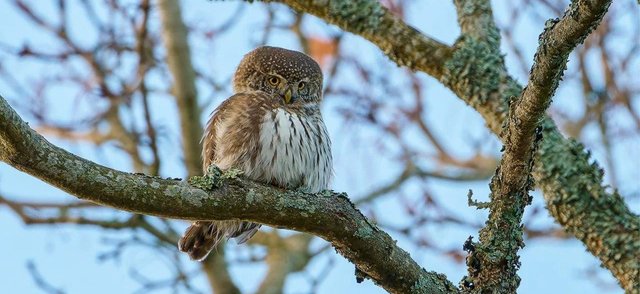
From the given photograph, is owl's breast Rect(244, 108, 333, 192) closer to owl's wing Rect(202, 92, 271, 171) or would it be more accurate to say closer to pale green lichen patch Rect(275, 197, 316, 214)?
owl's wing Rect(202, 92, 271, 171)

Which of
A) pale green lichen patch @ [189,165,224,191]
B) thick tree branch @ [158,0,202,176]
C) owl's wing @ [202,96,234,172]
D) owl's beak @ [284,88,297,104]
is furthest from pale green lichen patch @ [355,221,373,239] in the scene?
thick tree branch @ [158,0,202,176]

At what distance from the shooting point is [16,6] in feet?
24.0

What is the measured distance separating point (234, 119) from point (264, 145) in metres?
0.27

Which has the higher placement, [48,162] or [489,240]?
[489,240]

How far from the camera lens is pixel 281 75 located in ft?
17.7

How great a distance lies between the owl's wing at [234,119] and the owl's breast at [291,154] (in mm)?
58

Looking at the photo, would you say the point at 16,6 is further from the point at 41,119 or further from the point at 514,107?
the point at 514,107

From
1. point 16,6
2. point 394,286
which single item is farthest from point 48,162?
point 16,6

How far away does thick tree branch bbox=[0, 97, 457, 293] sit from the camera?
111 inches

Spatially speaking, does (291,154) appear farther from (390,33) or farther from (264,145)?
(390,33)

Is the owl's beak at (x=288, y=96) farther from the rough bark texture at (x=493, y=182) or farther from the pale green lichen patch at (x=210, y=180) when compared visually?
the pale green lichen patch at (x=210, y=180)

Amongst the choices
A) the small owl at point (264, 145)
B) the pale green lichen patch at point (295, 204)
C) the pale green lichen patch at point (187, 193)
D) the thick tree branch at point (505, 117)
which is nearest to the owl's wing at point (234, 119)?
the small owl at point (264, 145)

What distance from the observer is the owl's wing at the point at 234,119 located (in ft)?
15.0

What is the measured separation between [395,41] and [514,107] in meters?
1.33
